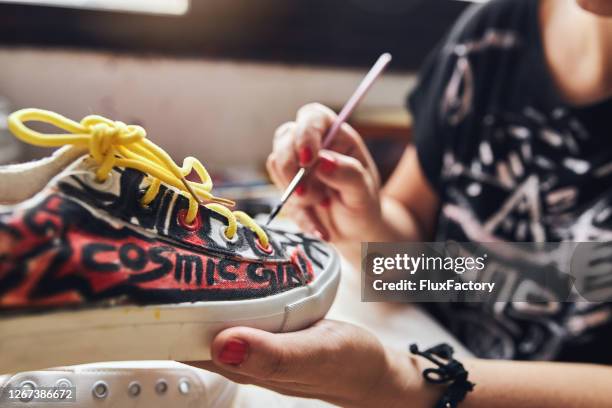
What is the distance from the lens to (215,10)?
1022mm

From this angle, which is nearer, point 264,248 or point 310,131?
point 264,248

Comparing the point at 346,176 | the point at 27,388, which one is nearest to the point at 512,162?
the point at 346,176

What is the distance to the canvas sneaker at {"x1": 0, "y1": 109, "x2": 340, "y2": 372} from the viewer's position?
10.8 inches

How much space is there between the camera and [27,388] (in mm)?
369

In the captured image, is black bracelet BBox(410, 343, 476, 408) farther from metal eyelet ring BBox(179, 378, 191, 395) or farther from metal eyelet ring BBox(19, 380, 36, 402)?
metal eyelet ring BBox(19, 380, 36, 402)

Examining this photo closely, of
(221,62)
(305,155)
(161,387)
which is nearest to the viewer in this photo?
(161,387)

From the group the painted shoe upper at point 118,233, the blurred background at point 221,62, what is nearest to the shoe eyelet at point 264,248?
the painted shoe upper at point 118,233

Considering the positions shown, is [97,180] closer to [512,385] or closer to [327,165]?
[327,165]

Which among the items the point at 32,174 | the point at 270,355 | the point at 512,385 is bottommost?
the point at 512,385

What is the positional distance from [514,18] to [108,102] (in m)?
0.74

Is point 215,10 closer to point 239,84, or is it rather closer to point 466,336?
point 239,84

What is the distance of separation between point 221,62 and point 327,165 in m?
0.63

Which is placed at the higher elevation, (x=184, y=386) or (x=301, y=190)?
(x=301, y=190)

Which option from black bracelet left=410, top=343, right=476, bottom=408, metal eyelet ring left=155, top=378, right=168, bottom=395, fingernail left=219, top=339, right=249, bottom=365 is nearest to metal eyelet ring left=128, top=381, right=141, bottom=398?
metal eyelet ring left=155, top=378, right=168, bottom=395
